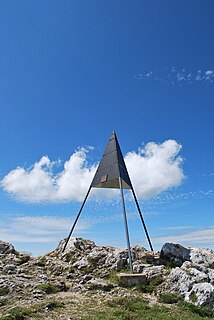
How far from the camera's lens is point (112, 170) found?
18.6 m

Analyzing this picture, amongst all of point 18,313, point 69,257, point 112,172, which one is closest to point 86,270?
point 69,257

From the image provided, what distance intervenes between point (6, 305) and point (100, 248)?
934 cm

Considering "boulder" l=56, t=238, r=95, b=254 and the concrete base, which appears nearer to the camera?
the concrete base

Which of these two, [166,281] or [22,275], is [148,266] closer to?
[166,281]

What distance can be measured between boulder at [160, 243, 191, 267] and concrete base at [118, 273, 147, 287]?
3.68 m

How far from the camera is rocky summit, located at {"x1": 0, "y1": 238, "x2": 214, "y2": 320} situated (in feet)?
31.5

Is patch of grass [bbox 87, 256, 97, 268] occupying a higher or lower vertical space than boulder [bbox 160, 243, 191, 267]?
lower

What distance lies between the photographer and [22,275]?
45.7 feet

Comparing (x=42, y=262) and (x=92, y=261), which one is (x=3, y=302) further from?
(x=42, y=262)

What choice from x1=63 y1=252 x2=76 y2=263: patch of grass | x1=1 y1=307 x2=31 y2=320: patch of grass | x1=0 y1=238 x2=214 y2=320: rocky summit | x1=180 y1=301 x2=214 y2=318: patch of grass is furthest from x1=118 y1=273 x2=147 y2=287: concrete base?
x1=1 y1=307 x2=31 y2=320: patch of grass

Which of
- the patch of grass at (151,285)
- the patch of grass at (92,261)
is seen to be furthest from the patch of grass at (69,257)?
the patch of grass at (151,285)

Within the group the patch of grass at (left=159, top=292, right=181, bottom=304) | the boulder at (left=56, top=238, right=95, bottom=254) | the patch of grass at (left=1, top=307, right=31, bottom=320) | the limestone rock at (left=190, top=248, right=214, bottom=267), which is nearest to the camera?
the patch of grass at (left=1, top=307, right=31, bottom=320)

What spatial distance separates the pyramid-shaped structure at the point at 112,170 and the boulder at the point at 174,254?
186 inches

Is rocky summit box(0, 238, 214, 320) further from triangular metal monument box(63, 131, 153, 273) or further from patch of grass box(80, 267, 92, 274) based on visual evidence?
triangular metal monument box(63, 131, 153, 273)
